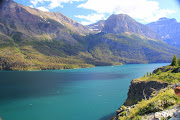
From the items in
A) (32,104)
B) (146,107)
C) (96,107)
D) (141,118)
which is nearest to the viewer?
(141,118)

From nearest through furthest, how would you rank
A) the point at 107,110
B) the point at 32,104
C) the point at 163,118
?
the point at 163,118 → the point at 107,110 → the point at 32,104

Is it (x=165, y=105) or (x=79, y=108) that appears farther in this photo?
(x=79, y=108)

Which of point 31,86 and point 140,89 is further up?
point 140,89

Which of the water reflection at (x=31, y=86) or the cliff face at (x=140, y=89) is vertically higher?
the cliff face at (x=140, y=89)

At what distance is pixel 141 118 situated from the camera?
1074cm

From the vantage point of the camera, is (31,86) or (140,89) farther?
(31,86)

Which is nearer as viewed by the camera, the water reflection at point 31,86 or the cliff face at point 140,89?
the cliff face at point 140,89

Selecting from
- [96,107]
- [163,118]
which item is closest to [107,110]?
[96,107]

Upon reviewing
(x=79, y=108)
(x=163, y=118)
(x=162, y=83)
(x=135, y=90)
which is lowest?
(x=79, y=108)

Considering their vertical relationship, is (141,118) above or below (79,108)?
above

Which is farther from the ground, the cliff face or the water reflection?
the cliff face

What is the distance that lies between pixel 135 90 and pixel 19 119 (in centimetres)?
3659

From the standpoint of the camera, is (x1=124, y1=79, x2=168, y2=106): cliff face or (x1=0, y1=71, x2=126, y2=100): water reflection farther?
(x1=0, y1=71, x2=126, y2=100): water reflection

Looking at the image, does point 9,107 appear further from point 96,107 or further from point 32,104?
point 96,107
